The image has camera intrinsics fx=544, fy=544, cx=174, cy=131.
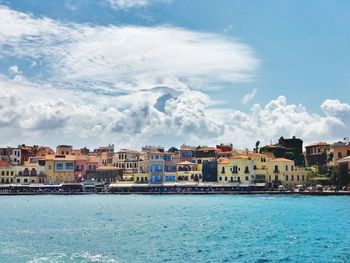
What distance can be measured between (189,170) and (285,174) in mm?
18633

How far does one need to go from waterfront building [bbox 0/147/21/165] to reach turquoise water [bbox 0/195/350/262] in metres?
64.9

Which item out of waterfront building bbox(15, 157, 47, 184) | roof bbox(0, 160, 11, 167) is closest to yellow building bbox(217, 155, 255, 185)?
waterfront building bbox(15, 157, 47, 184)

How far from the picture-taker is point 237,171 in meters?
100

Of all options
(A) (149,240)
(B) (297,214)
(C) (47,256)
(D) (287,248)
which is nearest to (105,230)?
(A) (149,240)

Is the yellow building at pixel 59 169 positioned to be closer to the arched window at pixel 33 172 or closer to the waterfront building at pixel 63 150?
the arched window at pixel 33 172

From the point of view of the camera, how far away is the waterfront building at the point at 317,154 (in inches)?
4163

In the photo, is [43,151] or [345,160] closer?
[345,160]

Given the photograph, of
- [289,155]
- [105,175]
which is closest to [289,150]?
[289,155]

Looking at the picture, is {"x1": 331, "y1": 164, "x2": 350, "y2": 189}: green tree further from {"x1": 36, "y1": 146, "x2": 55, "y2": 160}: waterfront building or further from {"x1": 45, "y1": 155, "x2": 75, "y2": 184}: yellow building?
{"x1": 36, "y1": 146, "x2": 55, "y2": 160}: waterfront building

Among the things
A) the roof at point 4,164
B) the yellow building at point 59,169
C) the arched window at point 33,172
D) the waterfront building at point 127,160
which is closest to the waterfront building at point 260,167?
the waterfront building at point 127,160

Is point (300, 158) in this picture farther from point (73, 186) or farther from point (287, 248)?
point (287, 248)

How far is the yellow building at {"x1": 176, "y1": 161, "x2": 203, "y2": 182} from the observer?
4122 inches

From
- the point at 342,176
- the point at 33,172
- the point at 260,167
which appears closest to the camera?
the point at 342,176

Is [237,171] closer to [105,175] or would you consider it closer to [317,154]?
[317,154]
